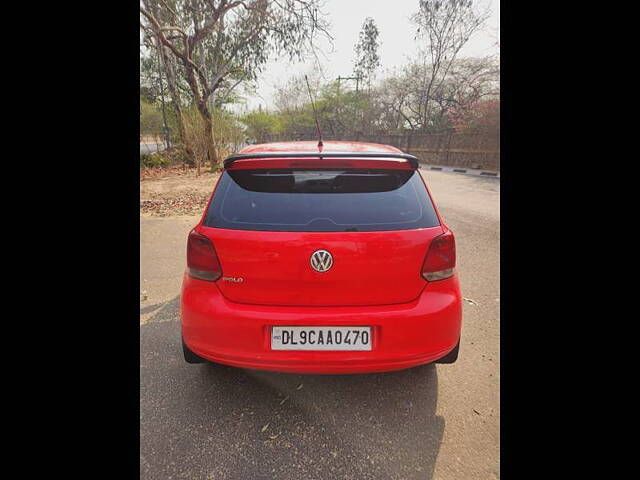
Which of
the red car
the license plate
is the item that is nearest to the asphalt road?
the red car

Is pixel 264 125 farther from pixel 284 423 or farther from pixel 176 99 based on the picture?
pixel 284 423

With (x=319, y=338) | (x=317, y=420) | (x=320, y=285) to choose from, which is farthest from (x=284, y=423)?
(x=320, y=285)

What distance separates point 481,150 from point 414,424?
18198 mm

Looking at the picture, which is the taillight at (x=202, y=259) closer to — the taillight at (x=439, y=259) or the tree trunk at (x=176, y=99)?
the taillight at (x=439, y=259)

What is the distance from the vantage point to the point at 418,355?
5.44 ft

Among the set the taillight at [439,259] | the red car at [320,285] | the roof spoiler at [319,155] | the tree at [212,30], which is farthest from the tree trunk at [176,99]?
the taillight at [439,259]

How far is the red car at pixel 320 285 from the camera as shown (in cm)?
161

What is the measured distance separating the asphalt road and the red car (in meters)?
0.40

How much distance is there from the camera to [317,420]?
181 cm

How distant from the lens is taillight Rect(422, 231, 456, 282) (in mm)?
1686

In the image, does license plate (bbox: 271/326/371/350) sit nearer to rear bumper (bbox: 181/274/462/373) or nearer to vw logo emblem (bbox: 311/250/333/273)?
rear bumper (bbox: 181/274/462/373)
